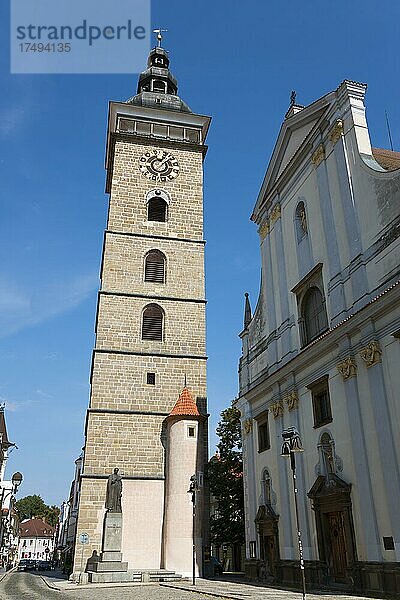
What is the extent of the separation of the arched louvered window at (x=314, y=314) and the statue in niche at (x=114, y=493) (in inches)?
401

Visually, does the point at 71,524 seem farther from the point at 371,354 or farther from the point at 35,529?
the point at 35,529

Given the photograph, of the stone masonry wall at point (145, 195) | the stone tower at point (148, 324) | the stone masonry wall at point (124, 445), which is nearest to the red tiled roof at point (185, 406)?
the stone tower at point (148, 324)

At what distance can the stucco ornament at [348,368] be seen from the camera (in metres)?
15.1

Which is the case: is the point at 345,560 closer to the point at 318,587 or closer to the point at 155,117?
the point at 318,587

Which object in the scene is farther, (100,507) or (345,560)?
(100,507)

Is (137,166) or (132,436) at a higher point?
(137,166)

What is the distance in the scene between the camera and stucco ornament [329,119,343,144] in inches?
704

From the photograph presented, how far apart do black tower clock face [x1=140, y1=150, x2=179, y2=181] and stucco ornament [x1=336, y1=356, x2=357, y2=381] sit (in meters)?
19.4

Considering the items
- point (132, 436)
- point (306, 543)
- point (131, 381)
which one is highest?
point (131, 381)

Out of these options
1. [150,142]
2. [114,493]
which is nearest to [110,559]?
[114,493]

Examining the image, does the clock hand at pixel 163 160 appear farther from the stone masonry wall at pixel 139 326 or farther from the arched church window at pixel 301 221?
the arched church window at pixel 301 221

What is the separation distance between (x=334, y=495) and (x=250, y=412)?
7500 mm

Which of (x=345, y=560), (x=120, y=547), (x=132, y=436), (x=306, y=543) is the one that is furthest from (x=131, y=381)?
(x=345, y=560)

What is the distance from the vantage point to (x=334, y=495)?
15.1m
